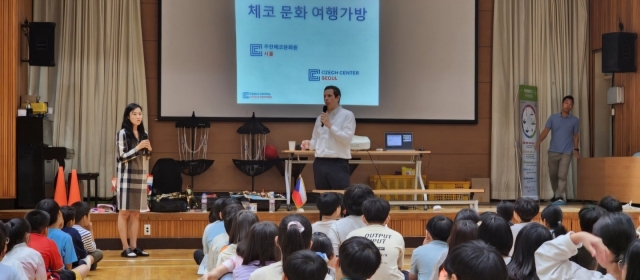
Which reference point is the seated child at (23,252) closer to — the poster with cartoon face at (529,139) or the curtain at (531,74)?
the curtain at (531,74)

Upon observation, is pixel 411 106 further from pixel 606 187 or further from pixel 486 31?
pixel 606 187

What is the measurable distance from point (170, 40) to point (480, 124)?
4.06 m

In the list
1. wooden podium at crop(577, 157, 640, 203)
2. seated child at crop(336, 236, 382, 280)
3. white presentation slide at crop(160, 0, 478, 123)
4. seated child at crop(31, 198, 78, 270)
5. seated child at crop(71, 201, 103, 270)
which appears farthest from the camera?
white presentation slide at crop(160, 0, 478, 123)

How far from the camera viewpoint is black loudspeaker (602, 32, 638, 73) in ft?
30.4

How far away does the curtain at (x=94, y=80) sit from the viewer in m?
9.16

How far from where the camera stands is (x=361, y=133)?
32.0 ft

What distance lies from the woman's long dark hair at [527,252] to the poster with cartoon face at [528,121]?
24.2ft

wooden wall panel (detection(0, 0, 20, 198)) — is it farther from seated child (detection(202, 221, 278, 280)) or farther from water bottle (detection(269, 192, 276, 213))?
seated child (detection(202, 221, 278, 280))

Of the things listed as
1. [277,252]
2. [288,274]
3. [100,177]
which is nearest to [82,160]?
[100,177]

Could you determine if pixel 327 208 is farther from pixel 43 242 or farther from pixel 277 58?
pixel 277 58

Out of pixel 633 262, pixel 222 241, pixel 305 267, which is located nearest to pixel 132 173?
pixel 222 241

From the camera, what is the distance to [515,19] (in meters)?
10.0

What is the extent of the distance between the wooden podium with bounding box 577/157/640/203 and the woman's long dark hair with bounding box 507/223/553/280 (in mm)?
6440

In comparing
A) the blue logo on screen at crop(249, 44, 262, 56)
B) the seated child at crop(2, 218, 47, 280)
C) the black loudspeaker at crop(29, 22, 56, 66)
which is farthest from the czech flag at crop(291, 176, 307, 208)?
the seated child at crop(2, 218, 47, 280)
